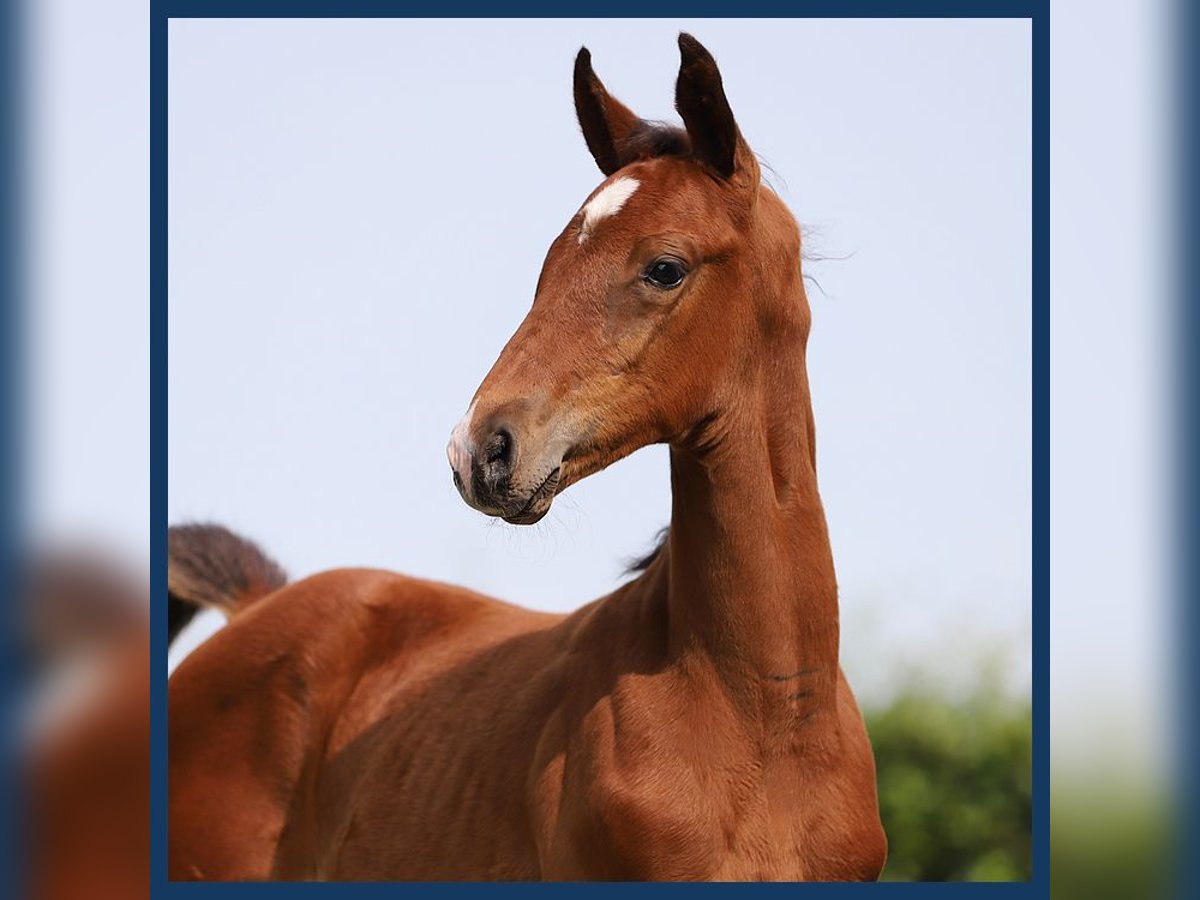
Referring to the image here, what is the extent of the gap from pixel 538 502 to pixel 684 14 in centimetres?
136

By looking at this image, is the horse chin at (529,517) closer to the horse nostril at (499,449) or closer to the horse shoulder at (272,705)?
the horse nostril at (499,449)

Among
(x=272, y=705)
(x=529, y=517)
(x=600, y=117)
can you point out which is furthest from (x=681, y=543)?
(x=272, y=705)

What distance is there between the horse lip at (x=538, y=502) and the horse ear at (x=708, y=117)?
0.96 m

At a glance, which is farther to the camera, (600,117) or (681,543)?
(600,117)

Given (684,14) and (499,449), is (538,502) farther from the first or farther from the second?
(684,14)

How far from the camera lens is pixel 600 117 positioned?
14.5 feet

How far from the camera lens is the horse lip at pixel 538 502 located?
12.6 feet

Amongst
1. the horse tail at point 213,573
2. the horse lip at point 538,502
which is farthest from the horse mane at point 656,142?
the horse tail at point 213,573

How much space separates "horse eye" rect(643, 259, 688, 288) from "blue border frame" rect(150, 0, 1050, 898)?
2.20ft
